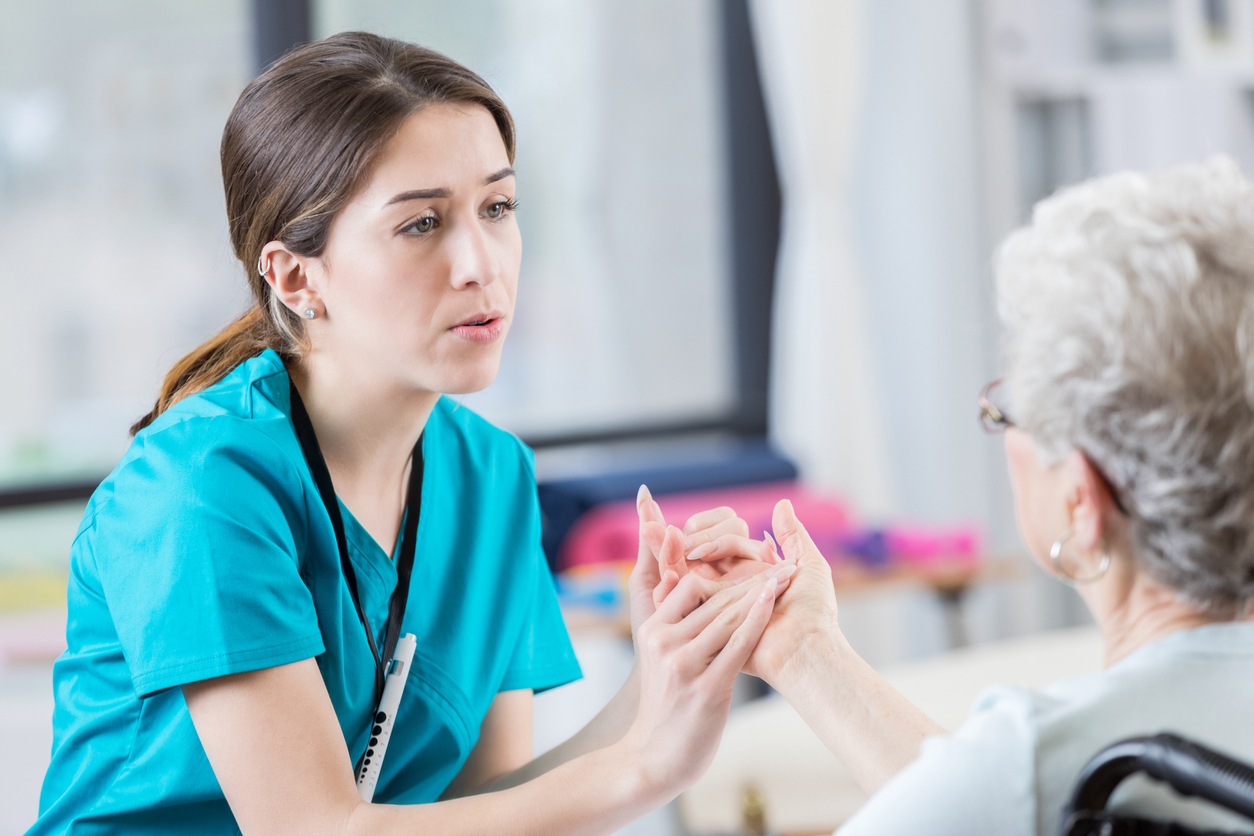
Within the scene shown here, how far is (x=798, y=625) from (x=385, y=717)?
1.39ft

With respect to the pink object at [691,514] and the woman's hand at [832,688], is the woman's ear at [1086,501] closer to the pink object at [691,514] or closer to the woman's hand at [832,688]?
the woman's hand at [832,688]

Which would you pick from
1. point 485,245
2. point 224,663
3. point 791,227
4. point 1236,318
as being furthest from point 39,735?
point 791,227

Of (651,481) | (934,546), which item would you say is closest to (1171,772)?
(934,546)

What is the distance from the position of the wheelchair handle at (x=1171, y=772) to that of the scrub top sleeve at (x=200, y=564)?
0.67m

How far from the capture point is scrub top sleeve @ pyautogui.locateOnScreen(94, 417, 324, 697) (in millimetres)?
1085

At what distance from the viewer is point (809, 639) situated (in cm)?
123

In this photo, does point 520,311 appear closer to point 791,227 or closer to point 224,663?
point 791,227

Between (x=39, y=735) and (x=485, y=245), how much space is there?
1.42 meters

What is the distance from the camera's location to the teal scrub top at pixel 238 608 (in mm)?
1095

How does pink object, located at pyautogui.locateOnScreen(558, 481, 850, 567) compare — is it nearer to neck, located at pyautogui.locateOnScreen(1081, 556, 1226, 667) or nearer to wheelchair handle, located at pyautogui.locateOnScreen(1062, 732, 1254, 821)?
neck, located at pyautogui.locateOnScreen(1081, 556, 1226, 667)

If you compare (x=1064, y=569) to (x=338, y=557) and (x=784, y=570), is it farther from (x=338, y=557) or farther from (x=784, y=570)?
(x=338, y=557)

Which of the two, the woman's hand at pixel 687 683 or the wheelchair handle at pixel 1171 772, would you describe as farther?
the woman's hand at pixel 687 683

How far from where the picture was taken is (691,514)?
10.2 feet

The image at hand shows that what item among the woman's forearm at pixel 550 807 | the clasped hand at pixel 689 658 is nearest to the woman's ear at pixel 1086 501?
the clasped hand at pixel 689 658
